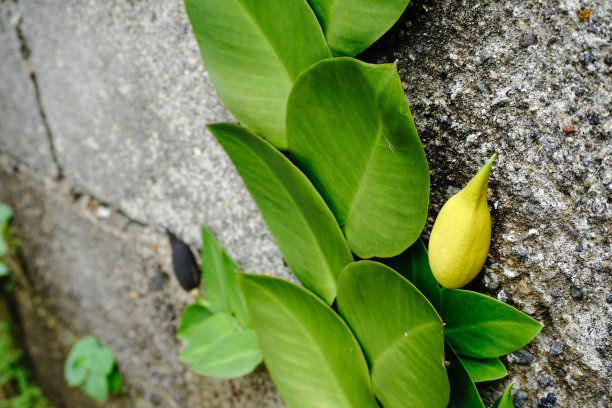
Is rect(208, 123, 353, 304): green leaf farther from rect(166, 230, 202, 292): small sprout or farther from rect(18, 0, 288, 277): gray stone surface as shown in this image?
rect(166, 230, 202, 292): small sprout

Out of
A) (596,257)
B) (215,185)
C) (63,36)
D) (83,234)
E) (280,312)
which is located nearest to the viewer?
(596,257)

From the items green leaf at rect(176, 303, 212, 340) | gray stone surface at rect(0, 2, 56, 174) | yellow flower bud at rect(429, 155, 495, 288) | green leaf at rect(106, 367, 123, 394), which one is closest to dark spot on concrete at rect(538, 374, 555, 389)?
yellow flower bud at rect(429, 155, 495, 288)

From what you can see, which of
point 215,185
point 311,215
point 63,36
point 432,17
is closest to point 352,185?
point 311,215

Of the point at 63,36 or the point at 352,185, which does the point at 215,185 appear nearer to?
the point at 352,185

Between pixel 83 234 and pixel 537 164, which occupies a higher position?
pixel 537 164

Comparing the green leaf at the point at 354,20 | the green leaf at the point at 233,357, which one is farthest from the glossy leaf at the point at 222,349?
the green leaf at the point at 354,20

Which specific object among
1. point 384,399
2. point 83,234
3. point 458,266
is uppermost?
point 458,266
